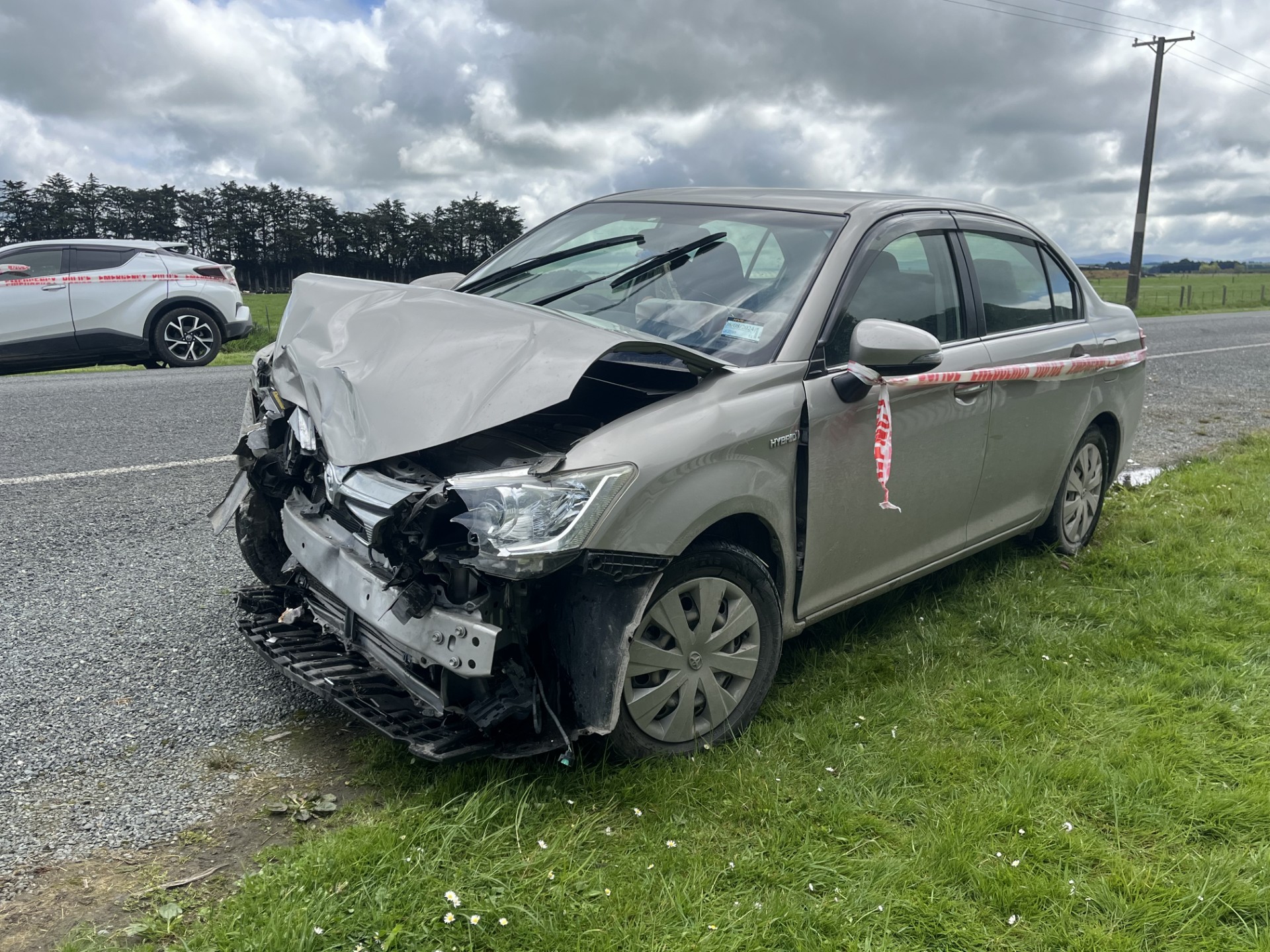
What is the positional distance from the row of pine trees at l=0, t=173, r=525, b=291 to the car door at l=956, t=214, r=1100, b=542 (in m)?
29.4

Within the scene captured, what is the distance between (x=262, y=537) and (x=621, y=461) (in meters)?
1.75

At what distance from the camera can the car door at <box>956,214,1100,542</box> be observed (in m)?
4.29

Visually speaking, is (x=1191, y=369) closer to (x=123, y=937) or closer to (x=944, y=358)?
(x=944, y=358)

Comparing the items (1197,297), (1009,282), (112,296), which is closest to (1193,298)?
(1197,297)

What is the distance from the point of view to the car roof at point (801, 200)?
3.89 meters

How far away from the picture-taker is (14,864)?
98.2 inches

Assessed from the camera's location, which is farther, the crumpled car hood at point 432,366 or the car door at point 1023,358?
the car door at point 1023,358

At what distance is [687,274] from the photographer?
3689 millimetres

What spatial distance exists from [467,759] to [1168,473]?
254 inches

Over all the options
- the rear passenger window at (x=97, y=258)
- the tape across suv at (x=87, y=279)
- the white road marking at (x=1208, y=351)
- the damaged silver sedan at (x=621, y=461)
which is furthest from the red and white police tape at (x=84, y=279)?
the white road marking at (x=1208, y=351)

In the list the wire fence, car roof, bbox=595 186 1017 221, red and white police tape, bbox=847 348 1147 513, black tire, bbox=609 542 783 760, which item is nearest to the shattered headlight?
black tire, bbox=609 542 783 760

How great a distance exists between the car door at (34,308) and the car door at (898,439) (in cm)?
1124

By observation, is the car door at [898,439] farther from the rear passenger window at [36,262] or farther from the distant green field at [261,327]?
the distant green field at [261,327]

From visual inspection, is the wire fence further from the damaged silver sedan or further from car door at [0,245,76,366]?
the damaged silver sedan
